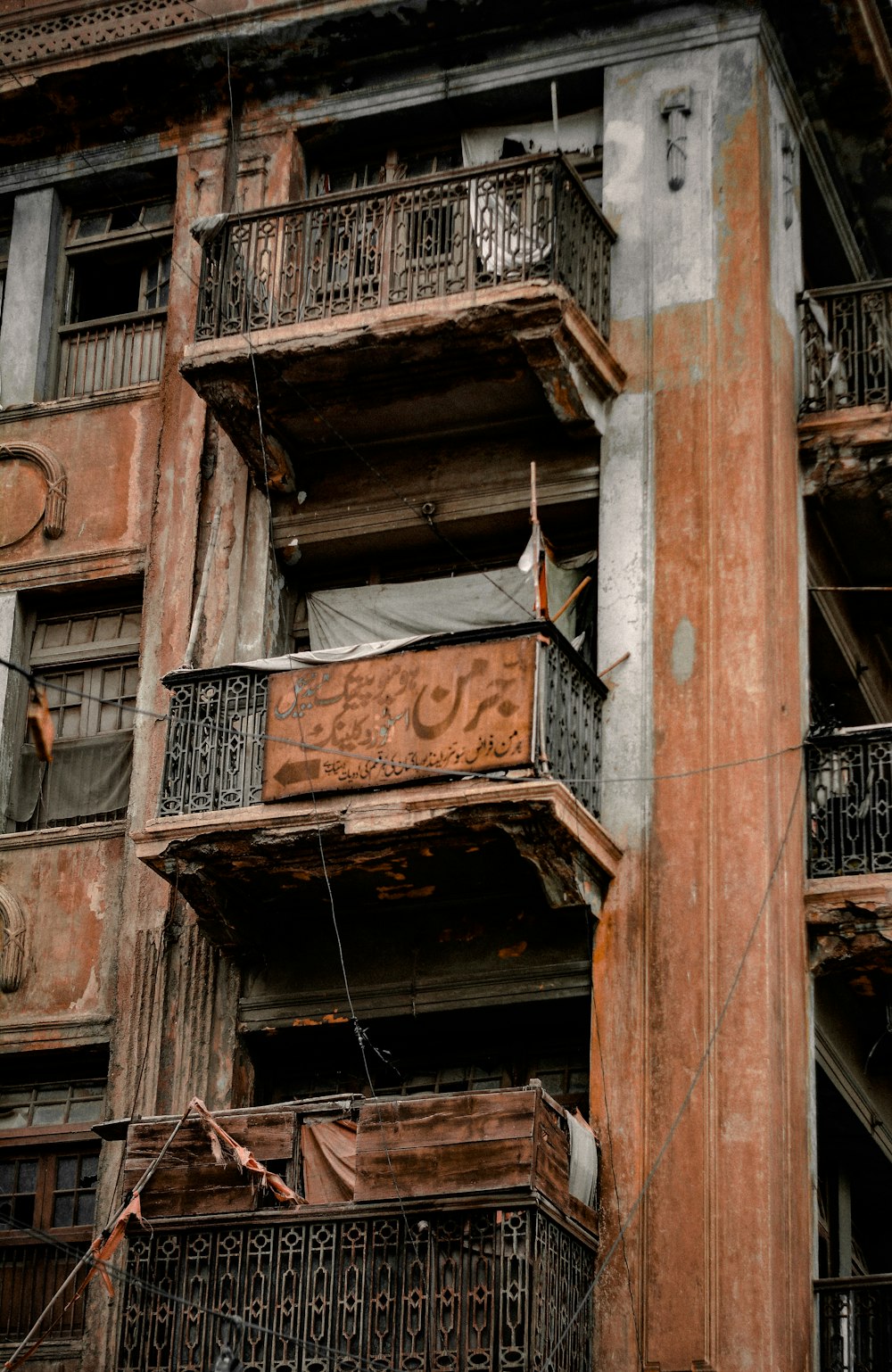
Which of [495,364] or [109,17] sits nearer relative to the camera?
[495,364]

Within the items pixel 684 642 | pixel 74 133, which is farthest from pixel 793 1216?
pixel 74 133

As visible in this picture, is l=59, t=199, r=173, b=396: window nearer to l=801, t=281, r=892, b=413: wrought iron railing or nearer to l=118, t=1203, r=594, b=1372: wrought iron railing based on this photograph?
l=801, t=281, r=892, b=413: wrought iron railing

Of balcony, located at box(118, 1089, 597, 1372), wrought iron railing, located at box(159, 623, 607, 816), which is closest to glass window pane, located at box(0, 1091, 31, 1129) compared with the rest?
balcony, located at box(118, 1089, 597, 1372)

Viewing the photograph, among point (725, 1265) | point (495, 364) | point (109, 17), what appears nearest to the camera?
point (725, 1265)

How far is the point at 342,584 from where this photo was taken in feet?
61.2

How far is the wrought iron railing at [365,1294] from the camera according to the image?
45.5 feet

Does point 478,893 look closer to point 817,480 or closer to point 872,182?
point 817,480

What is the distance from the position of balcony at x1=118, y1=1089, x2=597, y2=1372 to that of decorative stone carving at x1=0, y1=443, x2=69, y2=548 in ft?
19.2

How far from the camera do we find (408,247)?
1772cm

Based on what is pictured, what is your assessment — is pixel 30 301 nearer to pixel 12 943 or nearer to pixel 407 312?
pixel 407 312

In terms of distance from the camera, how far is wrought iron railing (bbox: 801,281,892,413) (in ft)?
58.9

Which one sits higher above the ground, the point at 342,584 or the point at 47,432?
the point at 47,432

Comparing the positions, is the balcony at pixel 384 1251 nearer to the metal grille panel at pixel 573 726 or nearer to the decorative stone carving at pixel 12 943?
the metal grille panel at pixel 573 726

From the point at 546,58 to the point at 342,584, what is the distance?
459 cm
